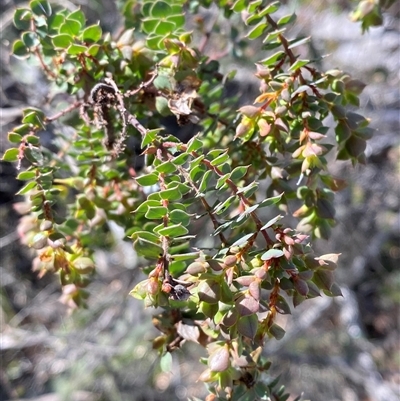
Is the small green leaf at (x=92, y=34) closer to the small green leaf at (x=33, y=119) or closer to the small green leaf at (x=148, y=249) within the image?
the small green leaf at (x=33, y=119)

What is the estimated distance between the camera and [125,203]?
845 millimetres

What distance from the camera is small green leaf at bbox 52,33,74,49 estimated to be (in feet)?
2.45

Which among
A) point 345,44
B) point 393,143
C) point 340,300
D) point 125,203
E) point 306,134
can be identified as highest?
point 306,134

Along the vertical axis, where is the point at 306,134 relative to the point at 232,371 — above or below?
above

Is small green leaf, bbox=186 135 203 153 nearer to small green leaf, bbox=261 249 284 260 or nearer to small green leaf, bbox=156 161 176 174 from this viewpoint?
small green leaf, bbox=156 161 176 174

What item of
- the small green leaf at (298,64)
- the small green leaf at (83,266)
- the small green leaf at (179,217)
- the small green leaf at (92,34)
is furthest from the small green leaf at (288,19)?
the small green leaf at (83,266)

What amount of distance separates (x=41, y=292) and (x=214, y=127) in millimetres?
2342

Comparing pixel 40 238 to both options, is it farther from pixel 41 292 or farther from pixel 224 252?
pixel 41 292

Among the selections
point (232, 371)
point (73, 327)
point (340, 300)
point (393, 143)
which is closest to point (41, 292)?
point (73, 327)

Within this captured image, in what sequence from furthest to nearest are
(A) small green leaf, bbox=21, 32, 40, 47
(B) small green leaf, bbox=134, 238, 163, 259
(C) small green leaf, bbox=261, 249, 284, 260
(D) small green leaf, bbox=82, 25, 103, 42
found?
(A) small green leaf, bbox=21, 32, 40, 47, (D) small green leaf, bbox=82, 25, 103, 42, (B) small green leaf, bbox=134, 238, 163, 259, (C) small green leaf, bbox=261, 249, 284, 260

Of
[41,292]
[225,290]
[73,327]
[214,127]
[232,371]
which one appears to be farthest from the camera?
[41,292]

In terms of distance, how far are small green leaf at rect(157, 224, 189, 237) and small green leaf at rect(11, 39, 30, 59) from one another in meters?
0.50

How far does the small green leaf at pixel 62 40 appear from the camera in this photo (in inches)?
29.4

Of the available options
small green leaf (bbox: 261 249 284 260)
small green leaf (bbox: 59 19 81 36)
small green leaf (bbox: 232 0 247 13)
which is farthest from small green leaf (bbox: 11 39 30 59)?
small green leaf (bbox: 261 249 284 260)
